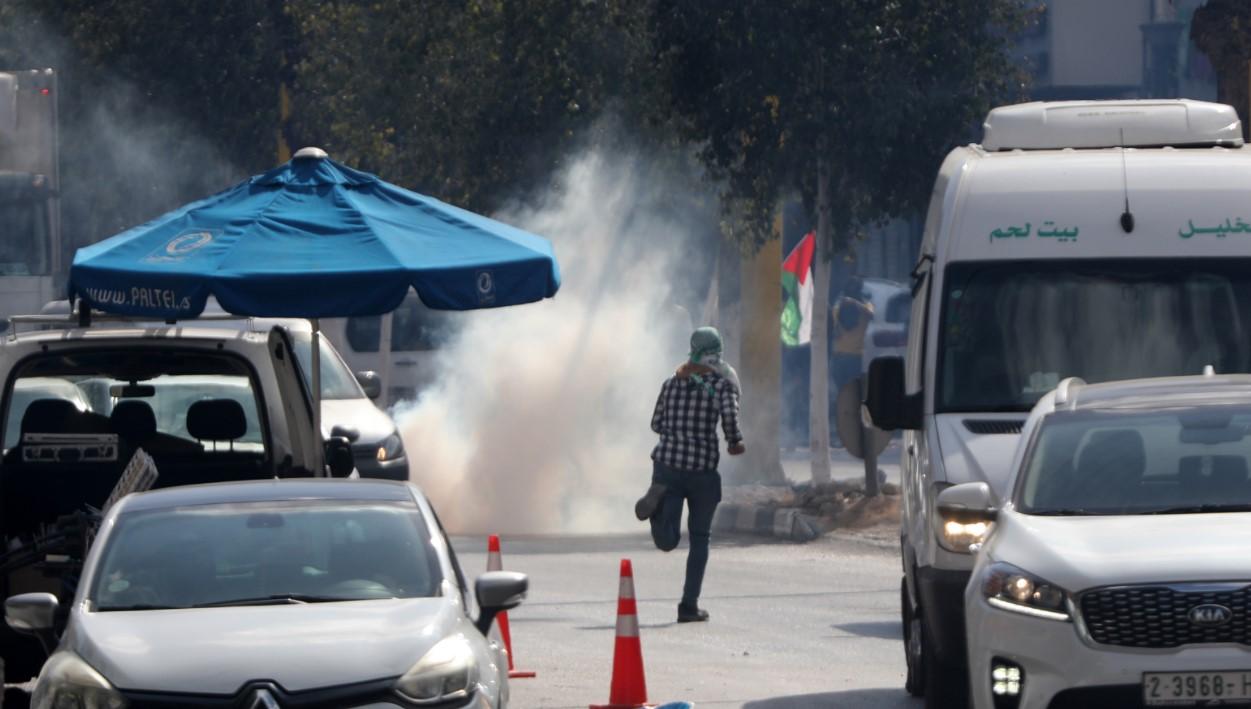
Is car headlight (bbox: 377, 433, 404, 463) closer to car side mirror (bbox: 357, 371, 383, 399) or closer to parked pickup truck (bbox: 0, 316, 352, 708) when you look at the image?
car side mirror (bbox: 357, 371, 383, 399)

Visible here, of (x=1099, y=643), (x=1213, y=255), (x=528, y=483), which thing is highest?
(x=1213, y=255)

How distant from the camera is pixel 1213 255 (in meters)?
9.98

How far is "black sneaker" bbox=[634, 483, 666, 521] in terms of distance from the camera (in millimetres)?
13992

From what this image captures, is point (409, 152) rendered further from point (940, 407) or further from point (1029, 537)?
point (1029, 537)

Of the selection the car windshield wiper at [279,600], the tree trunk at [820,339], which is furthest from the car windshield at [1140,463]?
the tree trunk at [820,339]

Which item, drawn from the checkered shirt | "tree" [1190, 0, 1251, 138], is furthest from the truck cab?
"tree" [1190, 0, 1251, 138]

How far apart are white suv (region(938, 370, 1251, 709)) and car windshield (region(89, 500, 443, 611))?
6.40 feet

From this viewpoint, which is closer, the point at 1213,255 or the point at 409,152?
the point at 1213,255

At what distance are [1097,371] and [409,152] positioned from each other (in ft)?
61.3

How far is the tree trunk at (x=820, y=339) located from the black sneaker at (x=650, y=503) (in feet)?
24.4

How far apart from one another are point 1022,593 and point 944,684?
214 cm

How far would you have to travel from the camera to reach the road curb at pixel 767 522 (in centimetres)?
1977

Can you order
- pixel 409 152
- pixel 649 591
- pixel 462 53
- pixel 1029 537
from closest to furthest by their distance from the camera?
pixel 1029 537 → pixel 649 591 → pixel 462 53 → pixel 409 152

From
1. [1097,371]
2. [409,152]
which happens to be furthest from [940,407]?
[409,152]
